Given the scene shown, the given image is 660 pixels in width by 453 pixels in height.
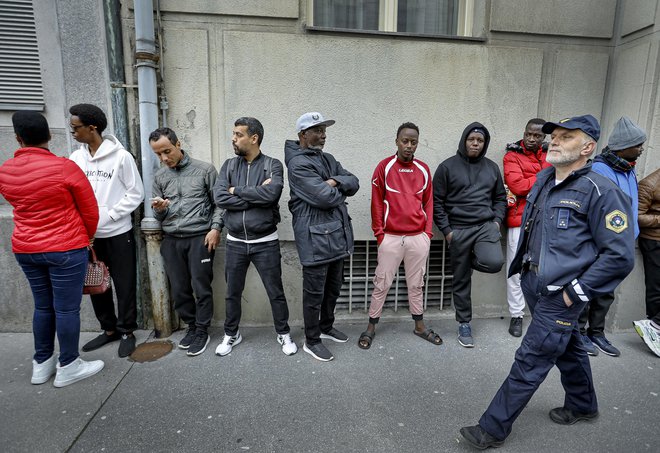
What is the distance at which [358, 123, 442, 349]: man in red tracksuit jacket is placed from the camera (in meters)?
3.69

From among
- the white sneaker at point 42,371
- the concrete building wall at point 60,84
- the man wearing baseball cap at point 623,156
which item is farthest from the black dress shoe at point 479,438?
the concrete building wall at point 60,84

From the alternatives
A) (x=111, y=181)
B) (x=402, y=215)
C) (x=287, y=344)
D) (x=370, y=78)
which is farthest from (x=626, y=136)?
(x=111, y=181)

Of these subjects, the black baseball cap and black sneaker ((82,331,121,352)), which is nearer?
the black baseball cap

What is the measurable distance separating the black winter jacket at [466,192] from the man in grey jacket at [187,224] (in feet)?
7.21

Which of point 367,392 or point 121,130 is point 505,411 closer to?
point 367,392

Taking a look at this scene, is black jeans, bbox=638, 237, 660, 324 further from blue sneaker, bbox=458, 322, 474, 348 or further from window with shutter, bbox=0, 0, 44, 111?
window with shutter, bbox=0, 0, 44, 111

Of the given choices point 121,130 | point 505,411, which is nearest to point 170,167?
point 121,130

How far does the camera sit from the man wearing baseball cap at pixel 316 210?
3.28 m

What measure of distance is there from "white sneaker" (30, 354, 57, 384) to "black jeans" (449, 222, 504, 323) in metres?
3.71

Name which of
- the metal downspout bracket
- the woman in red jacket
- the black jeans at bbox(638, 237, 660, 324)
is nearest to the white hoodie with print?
the metal downspout bracket

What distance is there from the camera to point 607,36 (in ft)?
14.2

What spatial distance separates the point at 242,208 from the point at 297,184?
0.53 meters

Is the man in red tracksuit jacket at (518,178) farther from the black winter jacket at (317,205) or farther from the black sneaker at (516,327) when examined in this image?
the black winter jacket at (317,205)

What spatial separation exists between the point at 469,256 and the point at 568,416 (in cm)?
159
